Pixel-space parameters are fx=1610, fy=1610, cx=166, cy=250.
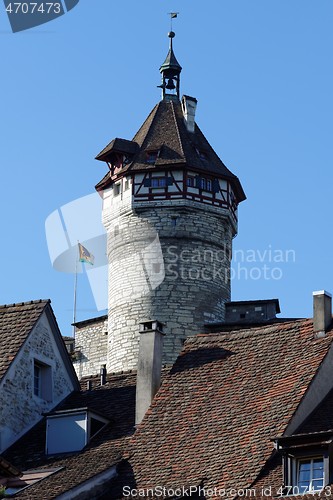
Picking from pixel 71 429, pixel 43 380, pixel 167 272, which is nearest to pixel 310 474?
pixel 71 429

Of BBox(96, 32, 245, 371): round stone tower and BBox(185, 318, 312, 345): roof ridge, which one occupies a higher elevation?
BBox(96, 32, 245, 371): round stone tower

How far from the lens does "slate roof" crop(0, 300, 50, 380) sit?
3310cm

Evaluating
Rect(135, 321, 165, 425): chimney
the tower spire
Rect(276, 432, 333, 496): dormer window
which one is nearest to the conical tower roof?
the tower spire

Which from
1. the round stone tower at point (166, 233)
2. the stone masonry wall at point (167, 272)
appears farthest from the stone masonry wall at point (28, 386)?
the stone masonry wall at point (167, 272)

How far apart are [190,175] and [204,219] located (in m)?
1.76

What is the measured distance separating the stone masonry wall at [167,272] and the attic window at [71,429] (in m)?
21.6

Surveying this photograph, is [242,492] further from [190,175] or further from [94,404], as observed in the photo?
[190,175]

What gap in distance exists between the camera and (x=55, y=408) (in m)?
34.4

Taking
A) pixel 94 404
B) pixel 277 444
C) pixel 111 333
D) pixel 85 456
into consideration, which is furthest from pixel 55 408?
pixel 111 333

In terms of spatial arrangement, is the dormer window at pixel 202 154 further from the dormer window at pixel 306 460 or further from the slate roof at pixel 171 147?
the dormer window at pixel 306 460

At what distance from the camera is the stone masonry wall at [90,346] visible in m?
59.7

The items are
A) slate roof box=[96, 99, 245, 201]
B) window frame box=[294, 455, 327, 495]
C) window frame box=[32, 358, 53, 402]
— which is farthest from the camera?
slate roof box=[96, 99, 245, 201]

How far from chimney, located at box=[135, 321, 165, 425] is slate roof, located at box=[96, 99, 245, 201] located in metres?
24.8

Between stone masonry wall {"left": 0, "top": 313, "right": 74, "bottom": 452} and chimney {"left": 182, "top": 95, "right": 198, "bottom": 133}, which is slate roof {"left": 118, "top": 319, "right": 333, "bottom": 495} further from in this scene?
chimney {"left": 182, "top": 95, "right": 198, "bottom": 133}
